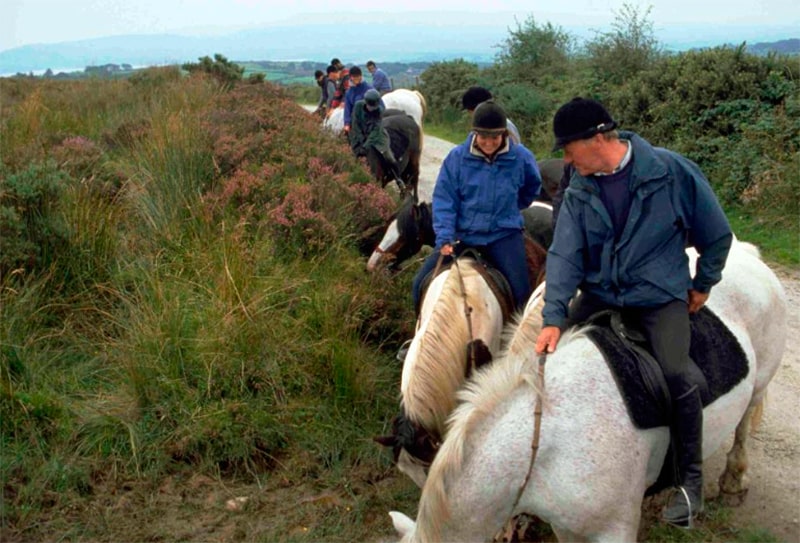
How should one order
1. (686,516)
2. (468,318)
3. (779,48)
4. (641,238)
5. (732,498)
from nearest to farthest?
(641,238) < (686,516) < (468,318) < (732,498) < (779,48)

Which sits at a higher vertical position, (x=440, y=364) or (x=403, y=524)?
(x=440, y=364)

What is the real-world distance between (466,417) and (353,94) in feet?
37.9

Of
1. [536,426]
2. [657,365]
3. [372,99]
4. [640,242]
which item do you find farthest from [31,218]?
[372,99]

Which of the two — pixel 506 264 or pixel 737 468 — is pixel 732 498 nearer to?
pixel 737 468

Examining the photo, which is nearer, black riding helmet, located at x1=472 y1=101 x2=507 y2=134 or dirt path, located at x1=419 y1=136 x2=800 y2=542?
dirt path, located at x1=419 y1=136 x2=800 y2=542

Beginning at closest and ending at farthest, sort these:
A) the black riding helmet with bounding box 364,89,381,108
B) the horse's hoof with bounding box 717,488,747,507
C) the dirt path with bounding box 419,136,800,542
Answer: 1. the dirt path with bounding box 419,136,800,542
2. the horse's hoof with bounding box 717,488,747,507
3. the black riding helmet with bounding box 364,89,381,108

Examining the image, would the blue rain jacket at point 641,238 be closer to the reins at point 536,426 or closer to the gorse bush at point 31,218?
the reins at point 536,426

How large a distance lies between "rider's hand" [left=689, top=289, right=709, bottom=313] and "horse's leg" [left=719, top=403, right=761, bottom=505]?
4.33ft

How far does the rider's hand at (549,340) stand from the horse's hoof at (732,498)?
2189 millimetres

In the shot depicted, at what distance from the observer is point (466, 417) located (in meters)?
3.33

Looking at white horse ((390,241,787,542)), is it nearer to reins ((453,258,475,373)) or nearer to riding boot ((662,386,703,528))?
riding boot ((662,386,703,528))

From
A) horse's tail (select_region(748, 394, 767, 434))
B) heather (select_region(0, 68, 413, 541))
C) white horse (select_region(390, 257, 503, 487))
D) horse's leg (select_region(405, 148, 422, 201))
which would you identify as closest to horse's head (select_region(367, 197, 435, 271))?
heather (select_region(0, 68, 413, 541))

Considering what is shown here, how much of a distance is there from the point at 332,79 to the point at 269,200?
11.7 metres

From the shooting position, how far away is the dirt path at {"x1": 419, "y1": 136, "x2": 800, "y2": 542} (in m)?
4.66
